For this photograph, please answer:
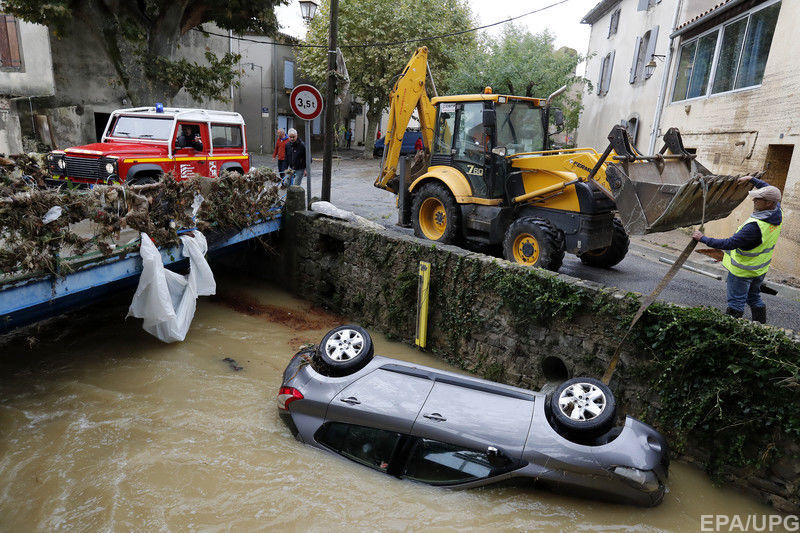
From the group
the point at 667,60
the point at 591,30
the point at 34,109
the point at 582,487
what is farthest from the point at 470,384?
the point at 591,30

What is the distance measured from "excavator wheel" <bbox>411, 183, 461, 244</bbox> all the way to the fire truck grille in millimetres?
5538

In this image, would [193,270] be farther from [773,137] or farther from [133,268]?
[773,137]

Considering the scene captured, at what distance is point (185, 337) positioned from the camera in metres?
7.47

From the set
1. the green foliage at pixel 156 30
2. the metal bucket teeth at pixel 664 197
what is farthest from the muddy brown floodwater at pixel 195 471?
the green foliage at pixel 156 30

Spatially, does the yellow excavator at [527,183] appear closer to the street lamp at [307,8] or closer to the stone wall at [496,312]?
the stone wall at [496,312]

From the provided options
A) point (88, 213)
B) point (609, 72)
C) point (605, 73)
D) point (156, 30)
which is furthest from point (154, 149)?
point (605, 73)

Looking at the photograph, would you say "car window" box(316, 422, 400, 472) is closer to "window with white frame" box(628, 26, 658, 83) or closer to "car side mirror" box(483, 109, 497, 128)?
"car side mirror" box(483, 109, 497, 128)

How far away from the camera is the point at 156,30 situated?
45.6ft

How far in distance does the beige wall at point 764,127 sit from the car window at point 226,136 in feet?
36.8

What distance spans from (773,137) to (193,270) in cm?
1106

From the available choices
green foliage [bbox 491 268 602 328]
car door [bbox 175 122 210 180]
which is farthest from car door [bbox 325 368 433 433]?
car door [bbox 175 122 210 180]

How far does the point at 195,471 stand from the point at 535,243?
17.4 feet

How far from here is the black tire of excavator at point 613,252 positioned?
847 cm

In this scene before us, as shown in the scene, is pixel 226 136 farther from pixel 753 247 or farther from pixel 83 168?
pixel 753 247
